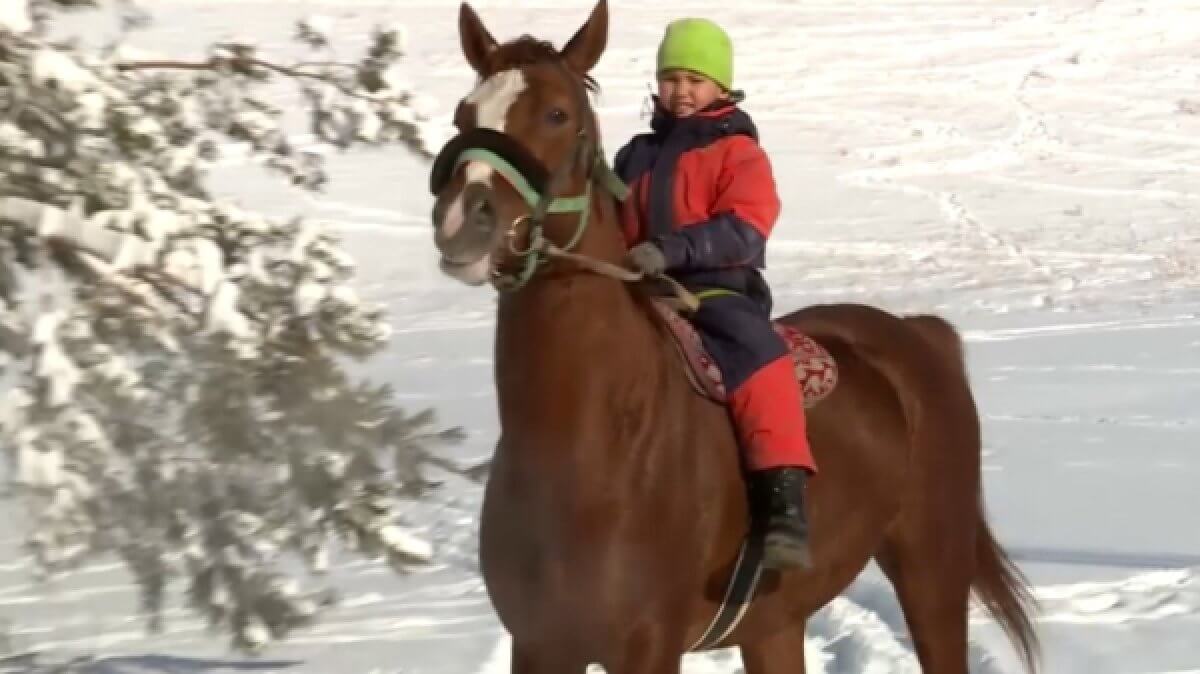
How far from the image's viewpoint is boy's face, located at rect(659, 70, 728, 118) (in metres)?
4.42

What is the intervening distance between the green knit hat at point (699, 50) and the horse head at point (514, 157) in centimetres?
62

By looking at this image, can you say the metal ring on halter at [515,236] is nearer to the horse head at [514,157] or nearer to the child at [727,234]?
the horse head at [514,157]

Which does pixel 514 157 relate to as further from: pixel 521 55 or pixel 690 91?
pixel 690 91

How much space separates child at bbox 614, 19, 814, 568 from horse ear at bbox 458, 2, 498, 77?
0.68 metres

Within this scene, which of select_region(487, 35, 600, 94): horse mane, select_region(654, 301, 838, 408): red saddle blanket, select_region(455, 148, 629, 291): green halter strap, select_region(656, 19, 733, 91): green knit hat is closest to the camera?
select_region(455, 148, 629, 291): green halter strap

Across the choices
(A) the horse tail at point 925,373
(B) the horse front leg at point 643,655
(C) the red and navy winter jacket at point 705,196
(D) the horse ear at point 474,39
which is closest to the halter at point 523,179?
(D) the horse ear at point 474,39

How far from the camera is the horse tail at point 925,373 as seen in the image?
17.7ft

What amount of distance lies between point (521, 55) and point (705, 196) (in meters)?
0.91

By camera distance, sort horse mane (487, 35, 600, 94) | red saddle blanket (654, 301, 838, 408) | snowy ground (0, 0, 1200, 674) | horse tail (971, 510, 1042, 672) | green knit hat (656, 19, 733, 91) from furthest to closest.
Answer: snowy ground (0, 0, 1200, 674), horse tail (971, 510, 1042, 672), green knit hat (656, 19, 733, 91), red saddle blanket (654, 301, 838, 408), horse mane (487, 35, 600, 94)

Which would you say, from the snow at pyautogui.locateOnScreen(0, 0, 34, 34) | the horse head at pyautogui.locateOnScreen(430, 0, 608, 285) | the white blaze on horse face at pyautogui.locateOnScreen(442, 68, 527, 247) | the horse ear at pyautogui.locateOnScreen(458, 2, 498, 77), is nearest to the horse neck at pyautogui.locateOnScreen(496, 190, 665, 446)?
the horse head at pyautogui.locateOnScreen(430, 0, 608, 285)

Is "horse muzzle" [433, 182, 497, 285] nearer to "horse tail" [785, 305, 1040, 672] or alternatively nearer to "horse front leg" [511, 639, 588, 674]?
"horse front leg" [511, 639, 588, 674]

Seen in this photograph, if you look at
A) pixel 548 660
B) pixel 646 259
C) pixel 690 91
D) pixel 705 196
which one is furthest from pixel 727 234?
pixel 548 660

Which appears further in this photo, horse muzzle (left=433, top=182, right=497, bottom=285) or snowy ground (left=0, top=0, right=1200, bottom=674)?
snowy ground (left=0, top=0, right=1200, bottom=674)

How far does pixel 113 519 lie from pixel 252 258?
85 cm
